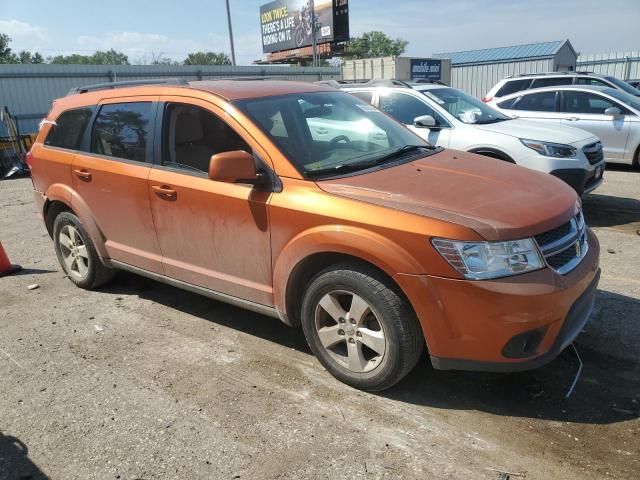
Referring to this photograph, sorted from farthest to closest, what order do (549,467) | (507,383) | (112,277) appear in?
1. (112,277)
2. (507,383)
3. (549,467)

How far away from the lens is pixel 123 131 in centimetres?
438

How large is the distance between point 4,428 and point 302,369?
5.83ft

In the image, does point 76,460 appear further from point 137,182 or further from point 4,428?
point 137,182

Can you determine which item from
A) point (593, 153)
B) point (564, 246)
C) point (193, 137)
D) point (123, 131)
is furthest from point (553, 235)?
point (593, 153)

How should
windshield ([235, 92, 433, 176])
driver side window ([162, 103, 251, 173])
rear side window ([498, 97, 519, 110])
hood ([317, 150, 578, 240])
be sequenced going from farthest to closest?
1. rear side window ([498, 97, 519, 110])
2. driver side window ([162, 103, 251, 173])
3. windshield ([235, 92, 433, 176])
4. hood ([317, 150, 578, 240])

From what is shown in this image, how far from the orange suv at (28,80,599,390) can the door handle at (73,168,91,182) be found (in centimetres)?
3

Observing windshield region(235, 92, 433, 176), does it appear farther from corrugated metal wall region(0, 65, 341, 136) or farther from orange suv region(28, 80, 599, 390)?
corrugated metal wall region(0, 65, 341, 136)

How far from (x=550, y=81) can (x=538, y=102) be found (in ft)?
8.41

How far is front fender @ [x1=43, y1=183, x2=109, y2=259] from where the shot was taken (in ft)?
15.3

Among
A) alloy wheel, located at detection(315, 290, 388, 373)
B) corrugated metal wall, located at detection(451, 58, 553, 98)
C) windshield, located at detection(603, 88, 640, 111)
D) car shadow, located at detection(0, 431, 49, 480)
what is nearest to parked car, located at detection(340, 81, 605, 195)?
windshield, located at detection(603, 88, 640, 111)

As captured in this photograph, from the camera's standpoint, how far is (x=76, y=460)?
9.20 feet

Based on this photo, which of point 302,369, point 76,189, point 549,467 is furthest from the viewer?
point 76,189

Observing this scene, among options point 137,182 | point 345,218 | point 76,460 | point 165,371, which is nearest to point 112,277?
point 137,182

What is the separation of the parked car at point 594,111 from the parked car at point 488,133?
291 cm
